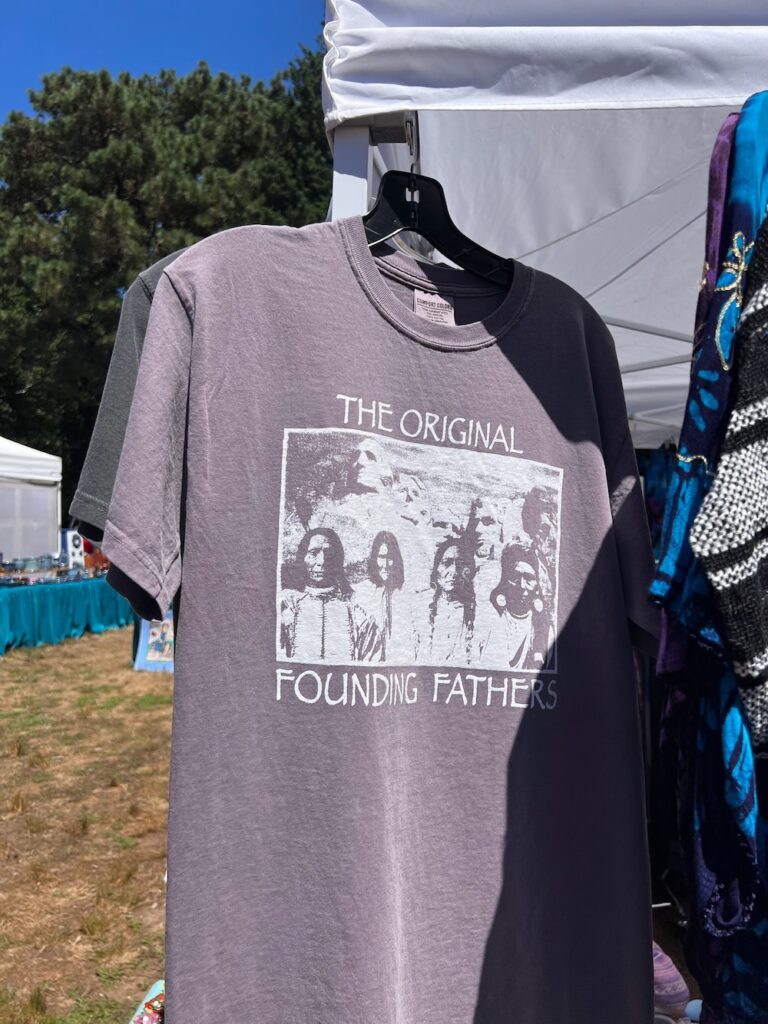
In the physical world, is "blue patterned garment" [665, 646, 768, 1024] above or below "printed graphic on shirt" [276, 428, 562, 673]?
below

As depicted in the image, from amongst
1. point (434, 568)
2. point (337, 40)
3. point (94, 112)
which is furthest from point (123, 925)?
point (94, 112)

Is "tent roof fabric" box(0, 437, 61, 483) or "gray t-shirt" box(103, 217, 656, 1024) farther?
"tent roof fabric" box(0, 437, 61, 483)

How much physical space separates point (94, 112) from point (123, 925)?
20040 mm

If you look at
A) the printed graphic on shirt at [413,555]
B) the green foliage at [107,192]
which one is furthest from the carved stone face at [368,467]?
the green foliage at [107,192]

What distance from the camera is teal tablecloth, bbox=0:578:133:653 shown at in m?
8.30

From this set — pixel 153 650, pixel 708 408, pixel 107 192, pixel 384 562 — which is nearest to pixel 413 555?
pixel 384 562

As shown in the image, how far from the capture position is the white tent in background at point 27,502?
10.7m

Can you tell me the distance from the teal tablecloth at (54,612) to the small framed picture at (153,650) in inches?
22.6

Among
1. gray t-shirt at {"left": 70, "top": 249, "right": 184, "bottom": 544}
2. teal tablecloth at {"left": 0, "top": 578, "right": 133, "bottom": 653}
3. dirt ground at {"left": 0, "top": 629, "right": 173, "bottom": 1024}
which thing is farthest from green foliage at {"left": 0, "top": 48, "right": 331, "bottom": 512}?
gray t-shirt at {"left": 70, "top": 249, "right": 184, "bottom": 544}

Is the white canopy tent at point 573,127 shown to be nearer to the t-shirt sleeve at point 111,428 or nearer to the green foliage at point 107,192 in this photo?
the t-shirt sleeve at point 111,428

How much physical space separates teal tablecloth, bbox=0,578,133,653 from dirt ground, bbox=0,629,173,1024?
4.28 feet

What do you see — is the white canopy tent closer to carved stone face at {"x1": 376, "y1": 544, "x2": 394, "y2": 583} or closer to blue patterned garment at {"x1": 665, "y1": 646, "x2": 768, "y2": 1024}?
carved stone face at {"x1": 376, "y1": 544, "x2": 394, "y2": 583}

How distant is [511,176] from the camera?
2486mm

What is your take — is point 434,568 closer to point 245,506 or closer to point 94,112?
point 245,506
